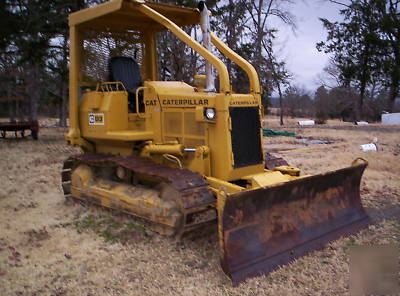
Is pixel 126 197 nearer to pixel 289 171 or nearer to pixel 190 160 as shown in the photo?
pixel 190 160

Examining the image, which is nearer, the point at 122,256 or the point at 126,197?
the point at 122,256

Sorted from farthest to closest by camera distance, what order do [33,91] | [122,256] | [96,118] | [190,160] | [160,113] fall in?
1. [33,91]
2. [96,118]
3. [160,113]
4. [190,160]
5. [122,256]

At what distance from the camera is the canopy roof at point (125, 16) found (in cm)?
544

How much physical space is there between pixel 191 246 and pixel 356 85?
95.7ft

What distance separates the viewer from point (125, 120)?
6109 millimetres

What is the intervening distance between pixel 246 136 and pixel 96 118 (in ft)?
8.08

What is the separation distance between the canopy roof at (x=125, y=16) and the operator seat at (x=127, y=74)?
23.4 inches

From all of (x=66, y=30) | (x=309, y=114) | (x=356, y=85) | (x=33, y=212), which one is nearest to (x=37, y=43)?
(x=66, y=30)

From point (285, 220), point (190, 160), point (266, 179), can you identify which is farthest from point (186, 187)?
point (285, 220)

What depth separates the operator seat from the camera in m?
6.25

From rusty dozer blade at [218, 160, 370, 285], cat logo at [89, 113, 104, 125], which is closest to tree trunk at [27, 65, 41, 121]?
cat logo at [89, 113, 104, 125]

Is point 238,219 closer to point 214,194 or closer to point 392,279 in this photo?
point 214,194

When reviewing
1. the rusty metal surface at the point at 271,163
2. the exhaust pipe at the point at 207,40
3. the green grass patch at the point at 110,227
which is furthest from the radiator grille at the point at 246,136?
the green grass patch at the point at 110,227

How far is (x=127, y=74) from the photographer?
21.1ft
